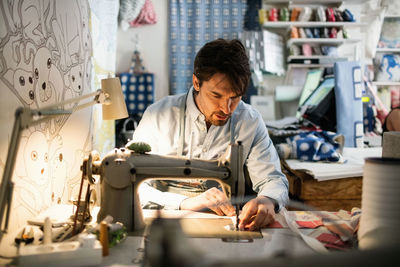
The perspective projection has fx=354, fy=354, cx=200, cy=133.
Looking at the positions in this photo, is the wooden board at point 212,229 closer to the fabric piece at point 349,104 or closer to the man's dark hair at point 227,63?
the man's dark hair at point 227,63

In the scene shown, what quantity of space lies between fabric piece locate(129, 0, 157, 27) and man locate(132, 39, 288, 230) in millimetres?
2948

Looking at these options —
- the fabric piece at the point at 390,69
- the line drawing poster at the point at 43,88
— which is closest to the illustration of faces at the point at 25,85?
the line drawing poster at the point at 43,88

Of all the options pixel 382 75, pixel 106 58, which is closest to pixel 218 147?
pixel 106 58

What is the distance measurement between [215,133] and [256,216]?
591 millimetres

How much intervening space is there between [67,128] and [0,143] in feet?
1.70

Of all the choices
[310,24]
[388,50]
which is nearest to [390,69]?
[388,50]

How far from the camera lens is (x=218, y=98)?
4.75 feet

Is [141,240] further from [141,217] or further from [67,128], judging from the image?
[67,128]

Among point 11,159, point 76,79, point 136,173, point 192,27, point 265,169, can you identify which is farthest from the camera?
point 192,27

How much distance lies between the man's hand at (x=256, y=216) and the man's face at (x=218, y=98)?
0.43 metres

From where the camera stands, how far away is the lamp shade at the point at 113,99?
4.39ft

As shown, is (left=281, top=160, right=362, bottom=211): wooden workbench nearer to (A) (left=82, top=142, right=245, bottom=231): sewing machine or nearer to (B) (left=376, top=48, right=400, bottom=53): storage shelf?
(A) (left=82, top=142, right=245, bottom=231): sewing machine

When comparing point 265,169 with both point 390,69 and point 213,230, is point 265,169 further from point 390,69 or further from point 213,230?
point 390,69

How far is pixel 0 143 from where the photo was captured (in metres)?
0.97
